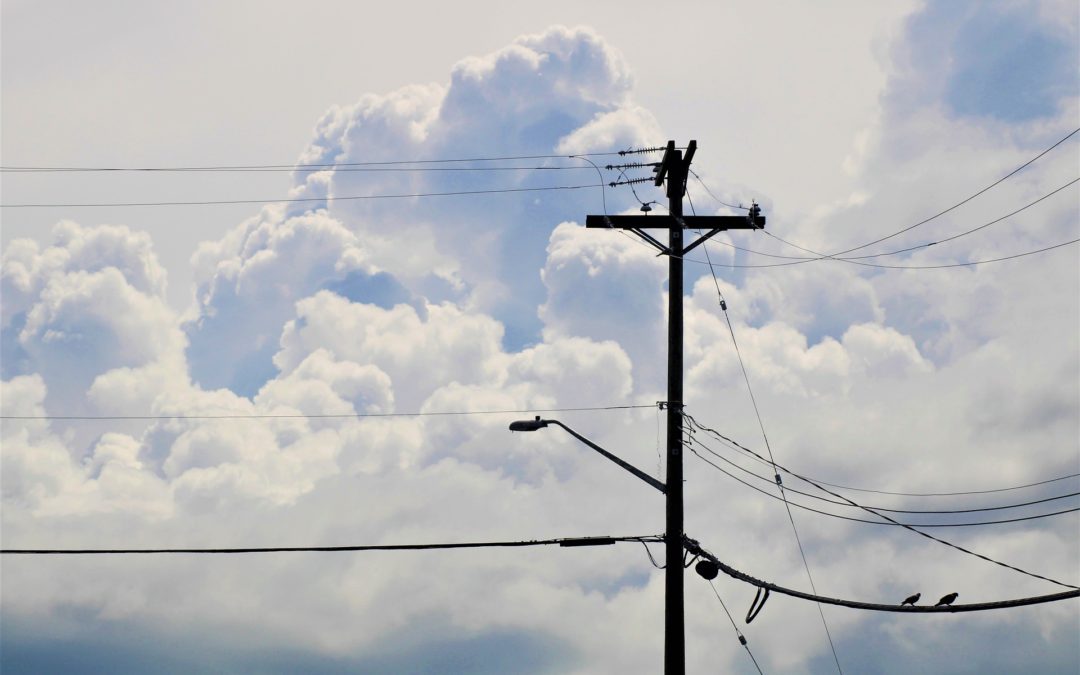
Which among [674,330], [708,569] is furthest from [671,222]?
[708,569]

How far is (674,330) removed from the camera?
2028cm

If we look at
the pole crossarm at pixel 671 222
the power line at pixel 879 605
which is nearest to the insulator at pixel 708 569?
the power line at pixel 879 605

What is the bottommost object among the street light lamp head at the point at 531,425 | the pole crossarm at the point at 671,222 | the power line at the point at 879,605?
the power line at the point at 879,605

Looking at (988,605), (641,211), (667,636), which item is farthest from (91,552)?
(988,605)

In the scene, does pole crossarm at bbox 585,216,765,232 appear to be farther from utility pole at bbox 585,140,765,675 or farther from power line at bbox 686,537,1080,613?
power line at bbox 686,537,1080,613

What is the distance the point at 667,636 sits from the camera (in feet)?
63.0

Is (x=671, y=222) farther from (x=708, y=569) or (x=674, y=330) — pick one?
(x=708, y=569)

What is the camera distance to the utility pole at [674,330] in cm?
1927

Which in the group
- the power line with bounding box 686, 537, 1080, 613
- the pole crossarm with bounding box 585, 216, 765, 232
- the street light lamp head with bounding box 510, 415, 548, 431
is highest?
the pole crossarm with bounding box 585, 216, 765, 232

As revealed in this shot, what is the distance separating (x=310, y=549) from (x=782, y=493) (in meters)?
9.80

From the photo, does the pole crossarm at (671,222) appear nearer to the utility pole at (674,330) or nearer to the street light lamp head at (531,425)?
the utility pole at (674,330)

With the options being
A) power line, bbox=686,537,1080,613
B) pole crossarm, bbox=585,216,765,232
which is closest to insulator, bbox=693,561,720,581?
power line, bbox=686,537,1080,613

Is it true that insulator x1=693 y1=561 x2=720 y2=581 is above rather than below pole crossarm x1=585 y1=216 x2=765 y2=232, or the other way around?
below

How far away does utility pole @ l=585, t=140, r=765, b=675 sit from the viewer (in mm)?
19266
